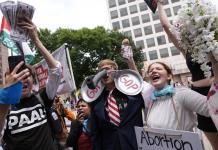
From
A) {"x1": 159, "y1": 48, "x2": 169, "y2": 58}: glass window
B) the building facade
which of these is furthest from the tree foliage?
{"x1": 159, "y1": 48, "x2": 169, "y2": 58}: glass window

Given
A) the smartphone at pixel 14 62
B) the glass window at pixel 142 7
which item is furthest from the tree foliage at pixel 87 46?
the smartphone at pixel 14 62

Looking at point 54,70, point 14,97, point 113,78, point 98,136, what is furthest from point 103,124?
point 14,97

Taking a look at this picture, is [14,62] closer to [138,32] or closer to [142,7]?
[138,32]

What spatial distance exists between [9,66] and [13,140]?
981 millimetres

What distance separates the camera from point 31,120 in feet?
10.3

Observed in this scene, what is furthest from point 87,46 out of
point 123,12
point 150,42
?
point 123,12

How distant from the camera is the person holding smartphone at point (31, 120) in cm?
309

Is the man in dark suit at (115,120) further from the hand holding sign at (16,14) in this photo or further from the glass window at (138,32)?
the glass window at (138,32)

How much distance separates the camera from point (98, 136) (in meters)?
3.39

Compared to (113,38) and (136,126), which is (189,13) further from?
(113,38)

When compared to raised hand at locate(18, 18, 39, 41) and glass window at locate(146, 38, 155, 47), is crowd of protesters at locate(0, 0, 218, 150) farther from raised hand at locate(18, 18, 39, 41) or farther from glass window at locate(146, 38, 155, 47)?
glass window at locate(146, 38, 155, 47)

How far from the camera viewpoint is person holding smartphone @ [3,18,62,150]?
10.1 ft

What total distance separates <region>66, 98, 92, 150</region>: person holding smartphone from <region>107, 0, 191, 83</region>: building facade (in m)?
59.1

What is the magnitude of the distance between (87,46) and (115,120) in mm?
40918
